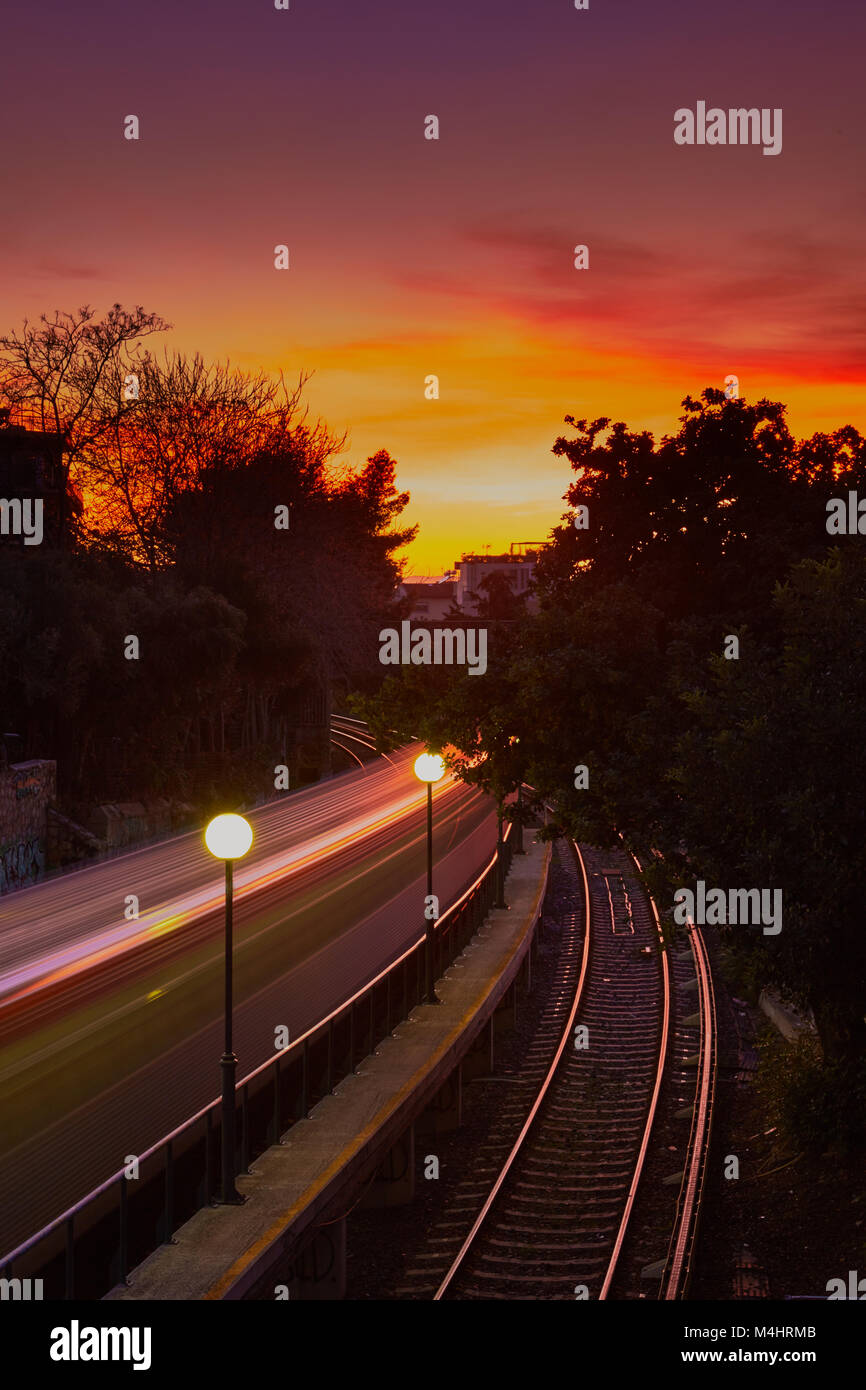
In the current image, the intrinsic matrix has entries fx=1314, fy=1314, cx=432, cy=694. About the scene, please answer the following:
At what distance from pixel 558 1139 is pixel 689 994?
902 cm

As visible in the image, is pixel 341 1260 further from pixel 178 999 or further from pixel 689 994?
pixel 689 994

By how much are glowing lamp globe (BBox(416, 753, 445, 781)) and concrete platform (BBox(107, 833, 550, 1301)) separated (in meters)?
3.81

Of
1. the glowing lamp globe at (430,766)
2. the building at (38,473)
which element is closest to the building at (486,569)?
the building at (38,473)

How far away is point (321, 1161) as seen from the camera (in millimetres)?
14266

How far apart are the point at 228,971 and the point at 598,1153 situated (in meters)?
8.37

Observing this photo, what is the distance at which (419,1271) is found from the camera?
1511cm

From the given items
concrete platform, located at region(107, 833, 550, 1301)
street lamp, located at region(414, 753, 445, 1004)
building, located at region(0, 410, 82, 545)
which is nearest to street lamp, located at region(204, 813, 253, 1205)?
concrete platform, located at region(107, 833, 550, 1301)

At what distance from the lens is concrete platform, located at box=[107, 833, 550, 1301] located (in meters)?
11.4

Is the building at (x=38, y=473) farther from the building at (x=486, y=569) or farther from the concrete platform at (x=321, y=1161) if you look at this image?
the building at (x=486, y=569)

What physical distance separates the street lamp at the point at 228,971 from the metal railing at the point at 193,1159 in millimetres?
238

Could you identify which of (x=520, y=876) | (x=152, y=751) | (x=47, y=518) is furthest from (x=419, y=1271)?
(x=47, y=518)

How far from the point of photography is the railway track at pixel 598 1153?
48.0 ft

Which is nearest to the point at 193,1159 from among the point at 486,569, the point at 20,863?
the point at 20,863

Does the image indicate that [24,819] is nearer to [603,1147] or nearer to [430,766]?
[430,766]
